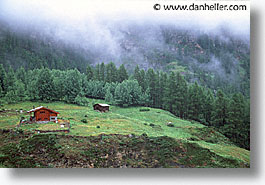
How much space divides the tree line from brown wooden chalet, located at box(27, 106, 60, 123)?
65cm

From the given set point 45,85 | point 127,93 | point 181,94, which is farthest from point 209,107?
point 45,85

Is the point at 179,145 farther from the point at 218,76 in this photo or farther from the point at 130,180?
the point at 218,76

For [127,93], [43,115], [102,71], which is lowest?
[43,115]

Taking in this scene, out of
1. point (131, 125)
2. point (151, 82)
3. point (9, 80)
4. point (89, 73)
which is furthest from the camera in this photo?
point (151, 82)

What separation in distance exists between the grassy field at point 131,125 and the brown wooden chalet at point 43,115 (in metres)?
0.24

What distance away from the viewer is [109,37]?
34.0 ft

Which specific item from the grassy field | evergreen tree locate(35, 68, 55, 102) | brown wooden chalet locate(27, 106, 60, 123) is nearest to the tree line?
evergreen tree locate(35, 68, 55, 102)

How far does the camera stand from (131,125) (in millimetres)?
9875

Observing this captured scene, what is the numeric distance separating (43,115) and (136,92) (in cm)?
500

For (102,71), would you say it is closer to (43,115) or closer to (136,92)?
(136,92)

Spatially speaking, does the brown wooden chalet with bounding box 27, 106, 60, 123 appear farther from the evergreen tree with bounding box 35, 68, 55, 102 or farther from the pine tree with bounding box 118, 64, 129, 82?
the pine tree with bounding box 118, 64, 129, 82

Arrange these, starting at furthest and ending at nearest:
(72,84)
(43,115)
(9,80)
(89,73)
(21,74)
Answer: (89,73) → (72,84) → (21,74) → (9,80) → (43,115)

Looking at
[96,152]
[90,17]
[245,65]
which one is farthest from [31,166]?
[245,65]

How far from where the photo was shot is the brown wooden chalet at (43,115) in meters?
9.66
